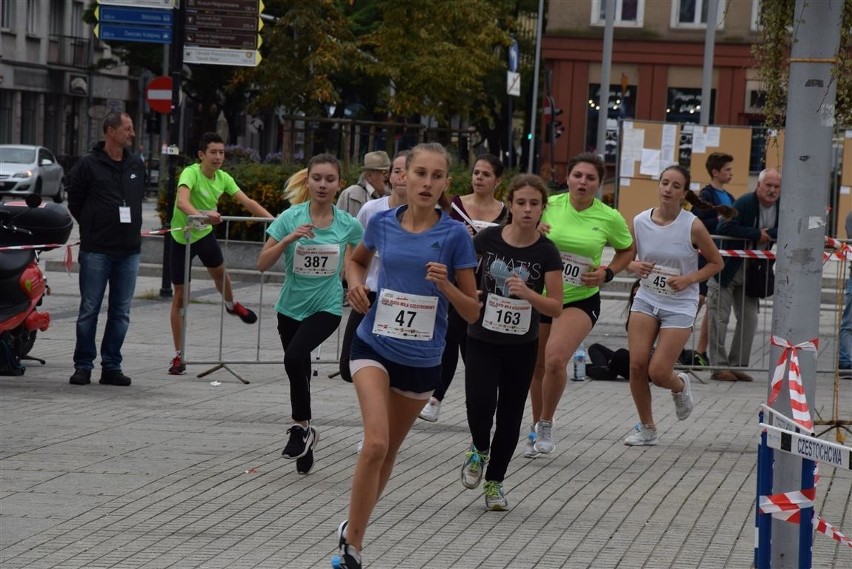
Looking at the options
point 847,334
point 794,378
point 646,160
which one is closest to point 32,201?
point 847,334

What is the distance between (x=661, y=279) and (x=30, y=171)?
33.6 metres

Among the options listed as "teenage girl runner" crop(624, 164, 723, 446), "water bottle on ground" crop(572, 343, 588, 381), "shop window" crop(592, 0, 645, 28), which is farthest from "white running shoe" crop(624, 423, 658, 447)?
"shop window" crop(592, 0, 645, 28)

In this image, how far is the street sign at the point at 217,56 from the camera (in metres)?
19.7

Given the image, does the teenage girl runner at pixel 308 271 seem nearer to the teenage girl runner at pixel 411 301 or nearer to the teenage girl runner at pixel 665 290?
the teenage girl runner at pixel 665 290

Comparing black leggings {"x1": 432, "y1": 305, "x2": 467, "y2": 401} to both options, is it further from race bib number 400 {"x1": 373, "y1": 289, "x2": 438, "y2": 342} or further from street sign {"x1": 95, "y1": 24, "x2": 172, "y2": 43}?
street sign {"x1": 95, "y1": 24, "x2": 172, "y2": 43}

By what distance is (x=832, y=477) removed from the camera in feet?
29.1

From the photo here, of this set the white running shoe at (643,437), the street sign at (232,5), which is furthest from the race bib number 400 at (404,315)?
the street sign at (232,5)

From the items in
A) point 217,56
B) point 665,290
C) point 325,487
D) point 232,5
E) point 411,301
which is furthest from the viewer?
point 232,5

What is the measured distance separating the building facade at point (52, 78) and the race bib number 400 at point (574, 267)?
48033mm

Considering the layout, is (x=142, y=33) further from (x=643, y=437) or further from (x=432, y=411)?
(x=643, y=437)

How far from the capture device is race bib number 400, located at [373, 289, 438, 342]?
20.7 feet

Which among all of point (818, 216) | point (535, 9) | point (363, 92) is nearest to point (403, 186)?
point (818, 216)

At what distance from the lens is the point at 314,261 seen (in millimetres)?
8891

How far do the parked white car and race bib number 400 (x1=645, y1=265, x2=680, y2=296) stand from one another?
31.9m
